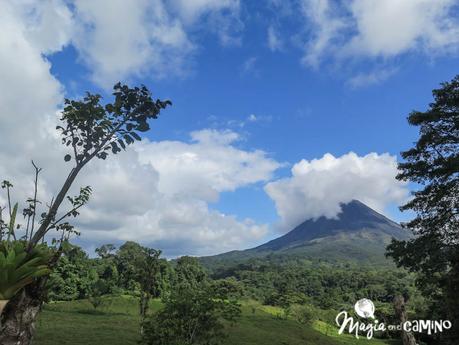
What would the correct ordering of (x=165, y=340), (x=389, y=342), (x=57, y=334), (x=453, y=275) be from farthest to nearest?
(x=389, y=342) → (x=57, y=334) → (x=453, y=275) → (x=165, y=340)

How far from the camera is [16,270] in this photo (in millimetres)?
6094

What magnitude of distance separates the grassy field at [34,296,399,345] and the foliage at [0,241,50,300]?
2006 cm

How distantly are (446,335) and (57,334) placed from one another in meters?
26.2

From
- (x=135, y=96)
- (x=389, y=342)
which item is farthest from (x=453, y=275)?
(x=389, y=342)

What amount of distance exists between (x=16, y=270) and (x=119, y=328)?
34.9 metres

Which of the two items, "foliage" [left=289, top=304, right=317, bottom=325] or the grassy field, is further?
"foliage" [left=289, top=304, right=317, bottom=325]

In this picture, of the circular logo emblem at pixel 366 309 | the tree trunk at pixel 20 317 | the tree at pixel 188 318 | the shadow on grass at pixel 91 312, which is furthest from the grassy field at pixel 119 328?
the tree trunk at pixel 20 317

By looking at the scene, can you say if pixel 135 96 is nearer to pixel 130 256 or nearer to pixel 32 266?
pixel 32 266

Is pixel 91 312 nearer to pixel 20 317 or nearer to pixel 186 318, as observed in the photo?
pixel 186 318

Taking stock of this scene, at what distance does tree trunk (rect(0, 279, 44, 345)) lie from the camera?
6.21 m

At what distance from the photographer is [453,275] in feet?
52.3

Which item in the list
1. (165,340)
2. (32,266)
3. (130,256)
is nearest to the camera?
(32,266)

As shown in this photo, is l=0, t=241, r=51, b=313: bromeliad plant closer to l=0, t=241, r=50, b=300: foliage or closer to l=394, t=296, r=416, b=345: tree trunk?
l=0, t=241, r=50, b=300: foliage

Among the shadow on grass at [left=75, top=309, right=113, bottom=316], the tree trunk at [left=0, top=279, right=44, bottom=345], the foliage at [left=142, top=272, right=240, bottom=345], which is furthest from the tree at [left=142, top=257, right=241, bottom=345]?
the shadow on grass at [left=75, top=309, right=113, bottom=316]
